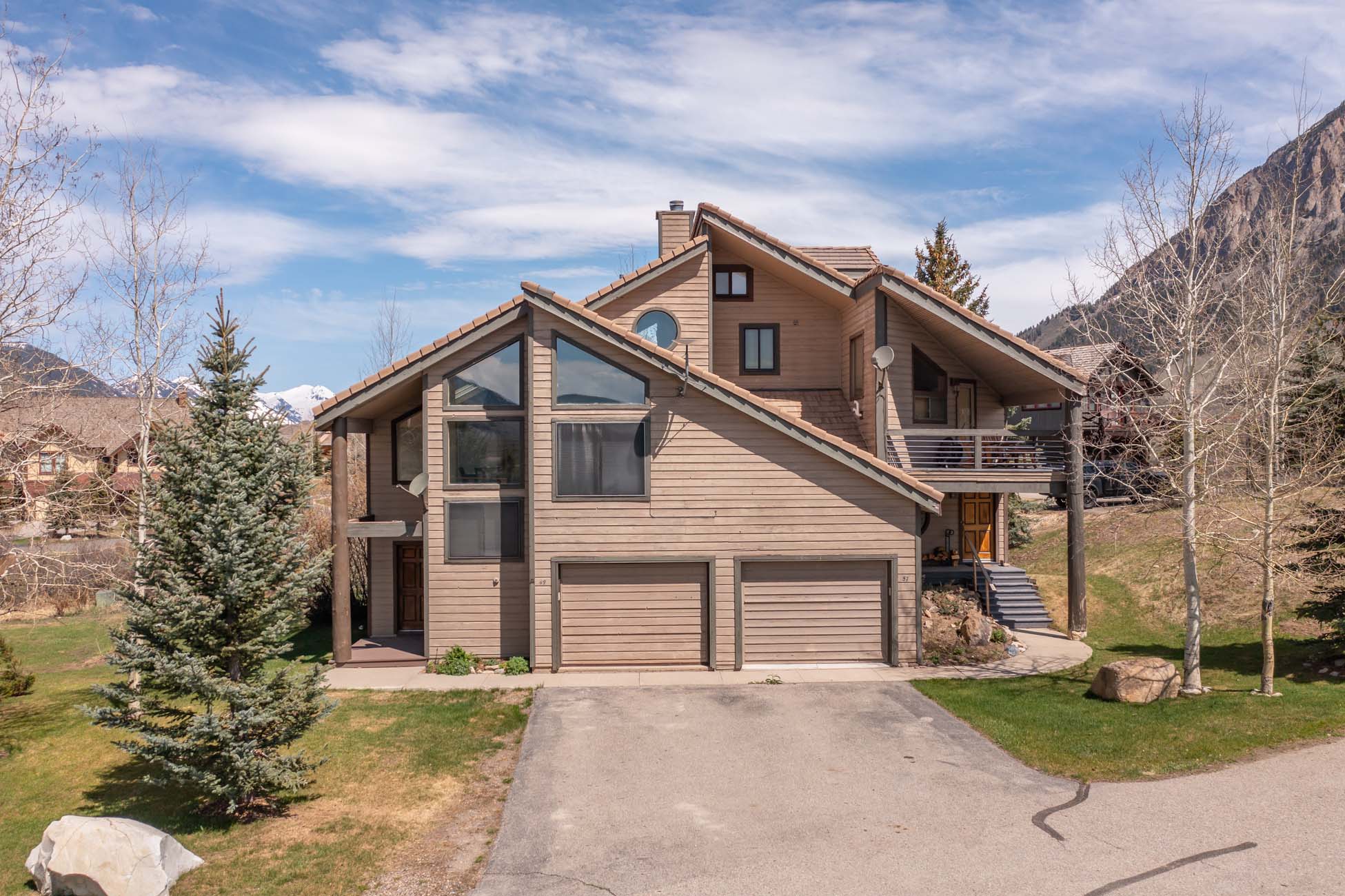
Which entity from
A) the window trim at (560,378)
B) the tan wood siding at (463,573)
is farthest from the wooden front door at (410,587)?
the window trim at (560,378)

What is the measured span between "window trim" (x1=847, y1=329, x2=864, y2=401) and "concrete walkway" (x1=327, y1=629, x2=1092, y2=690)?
22.6ft

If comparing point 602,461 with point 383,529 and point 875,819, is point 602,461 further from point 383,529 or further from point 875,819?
point 875,819

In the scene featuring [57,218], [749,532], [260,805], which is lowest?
[260,805]

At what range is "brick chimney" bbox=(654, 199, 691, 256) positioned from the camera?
2358cm

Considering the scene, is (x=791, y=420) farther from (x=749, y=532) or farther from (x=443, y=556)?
(x=443, y=556)

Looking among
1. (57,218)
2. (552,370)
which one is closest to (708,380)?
(552,370)

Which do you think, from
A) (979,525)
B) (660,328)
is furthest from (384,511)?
(979,525)

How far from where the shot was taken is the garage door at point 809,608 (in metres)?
17.4

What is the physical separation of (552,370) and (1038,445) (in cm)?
1126

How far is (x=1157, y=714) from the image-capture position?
1314cm

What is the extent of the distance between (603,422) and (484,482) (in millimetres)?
2828

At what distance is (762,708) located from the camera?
14.6 metres

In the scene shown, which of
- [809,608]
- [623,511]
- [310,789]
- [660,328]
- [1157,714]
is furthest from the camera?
[660,328]

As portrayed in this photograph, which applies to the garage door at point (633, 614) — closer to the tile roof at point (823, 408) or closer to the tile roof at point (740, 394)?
the tile roof at point (740, 394)
